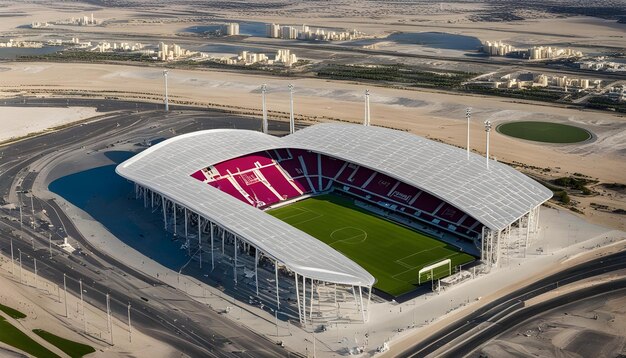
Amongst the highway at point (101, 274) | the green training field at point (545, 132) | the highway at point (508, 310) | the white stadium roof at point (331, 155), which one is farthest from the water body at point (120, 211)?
the green training field at point (545, 132)

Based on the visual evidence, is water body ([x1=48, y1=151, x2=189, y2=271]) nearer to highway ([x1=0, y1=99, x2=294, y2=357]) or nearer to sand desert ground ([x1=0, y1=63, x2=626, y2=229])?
highway ([x1=0, y1=99, x2=294, y2=357])

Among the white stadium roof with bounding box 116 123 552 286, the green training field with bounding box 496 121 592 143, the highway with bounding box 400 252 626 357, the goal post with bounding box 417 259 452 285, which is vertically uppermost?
the white stadium roof with bounding box 116 123 552 286

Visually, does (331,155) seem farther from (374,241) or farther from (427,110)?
(427,110)

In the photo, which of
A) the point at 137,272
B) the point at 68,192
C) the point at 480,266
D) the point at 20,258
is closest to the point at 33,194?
the point at 68,192

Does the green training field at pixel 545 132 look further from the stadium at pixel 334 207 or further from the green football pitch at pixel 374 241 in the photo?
the green football pitch at pixel 374 241

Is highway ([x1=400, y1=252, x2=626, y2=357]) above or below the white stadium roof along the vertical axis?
below

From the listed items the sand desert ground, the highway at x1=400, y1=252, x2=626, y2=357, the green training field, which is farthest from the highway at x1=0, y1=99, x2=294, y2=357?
the green training field

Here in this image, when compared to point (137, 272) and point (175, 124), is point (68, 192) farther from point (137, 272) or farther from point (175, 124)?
point (175, 124)

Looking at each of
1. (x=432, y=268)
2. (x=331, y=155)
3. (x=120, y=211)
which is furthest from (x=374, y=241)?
(x=120, y=211)
